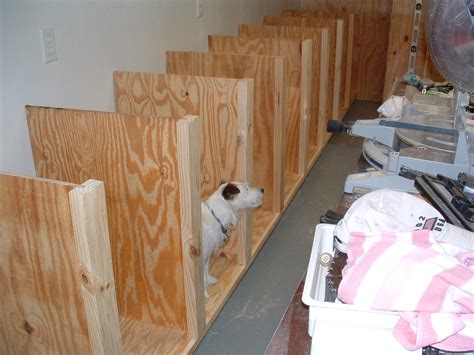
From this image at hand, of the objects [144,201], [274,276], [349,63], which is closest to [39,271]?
[144,201]

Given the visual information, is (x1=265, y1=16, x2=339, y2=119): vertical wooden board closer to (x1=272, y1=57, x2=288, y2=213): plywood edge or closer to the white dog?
(x1=272, y1=57, x2=288, y2=213): plywood edge

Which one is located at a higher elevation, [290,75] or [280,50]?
[280,50]

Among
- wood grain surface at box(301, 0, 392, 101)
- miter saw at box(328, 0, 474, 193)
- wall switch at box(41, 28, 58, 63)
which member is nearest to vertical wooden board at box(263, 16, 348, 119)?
wood grain surface at box(301, 0, 392, 101)

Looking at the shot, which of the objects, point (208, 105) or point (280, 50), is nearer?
point (208, 105)

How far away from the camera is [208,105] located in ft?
6.16

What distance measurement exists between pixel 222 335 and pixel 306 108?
153 centimetres

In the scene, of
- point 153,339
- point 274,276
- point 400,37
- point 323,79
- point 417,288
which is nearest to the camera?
point 417,288

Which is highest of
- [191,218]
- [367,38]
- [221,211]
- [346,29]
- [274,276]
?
[346,29]

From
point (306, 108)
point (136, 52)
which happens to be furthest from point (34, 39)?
point (306, 108)

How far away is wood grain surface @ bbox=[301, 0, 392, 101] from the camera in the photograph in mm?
4629

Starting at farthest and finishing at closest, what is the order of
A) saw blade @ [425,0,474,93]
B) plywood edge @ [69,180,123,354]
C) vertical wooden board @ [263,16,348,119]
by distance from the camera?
vertical wooden board @ [263,16,348,119] < saw blade @ [425,0,474,93] < plywood edge @ [69,180,123,354]

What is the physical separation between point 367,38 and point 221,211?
3548mm

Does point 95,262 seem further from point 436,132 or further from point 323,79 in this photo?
point 323,79

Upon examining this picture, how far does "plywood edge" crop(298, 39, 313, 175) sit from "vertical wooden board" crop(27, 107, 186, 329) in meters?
1.38
